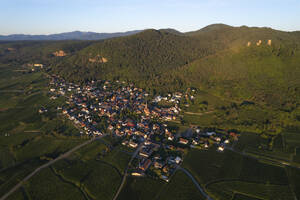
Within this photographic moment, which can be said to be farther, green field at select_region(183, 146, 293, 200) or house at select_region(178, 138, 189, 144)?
house at select_region(178, 138, 189, 144)

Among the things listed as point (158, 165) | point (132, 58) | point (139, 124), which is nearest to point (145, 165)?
point (158, 165)

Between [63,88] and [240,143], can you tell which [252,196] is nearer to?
[240,143]

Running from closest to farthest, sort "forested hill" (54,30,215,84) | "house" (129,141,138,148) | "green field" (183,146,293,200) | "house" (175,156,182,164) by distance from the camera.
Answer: "green field" (183,146,293,200), "house" (175,156,182,164), "house" (129,141,138,148), "forested hill" (54,30,215,84)

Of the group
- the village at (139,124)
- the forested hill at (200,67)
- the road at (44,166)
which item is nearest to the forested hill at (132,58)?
the forested hill at (200,67)

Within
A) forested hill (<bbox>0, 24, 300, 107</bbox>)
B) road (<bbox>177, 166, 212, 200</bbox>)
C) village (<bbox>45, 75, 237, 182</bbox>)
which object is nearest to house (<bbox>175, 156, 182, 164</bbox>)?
village (<bbox>45, 75, 237, 182</bbox>)

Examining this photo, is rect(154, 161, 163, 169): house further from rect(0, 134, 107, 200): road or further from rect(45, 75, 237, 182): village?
rect(0, 134, 107, 200): road

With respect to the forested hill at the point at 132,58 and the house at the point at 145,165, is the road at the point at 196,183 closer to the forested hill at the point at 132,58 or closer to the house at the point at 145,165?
the house at the point at 145,165

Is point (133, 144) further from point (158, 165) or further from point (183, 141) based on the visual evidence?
point (183, 141)

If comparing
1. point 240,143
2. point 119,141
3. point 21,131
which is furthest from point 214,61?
point 21,131

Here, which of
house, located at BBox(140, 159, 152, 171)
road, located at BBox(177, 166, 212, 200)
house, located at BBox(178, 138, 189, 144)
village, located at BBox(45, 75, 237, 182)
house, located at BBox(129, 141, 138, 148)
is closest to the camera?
road, located at BBox(177, 166, 212, 200)
